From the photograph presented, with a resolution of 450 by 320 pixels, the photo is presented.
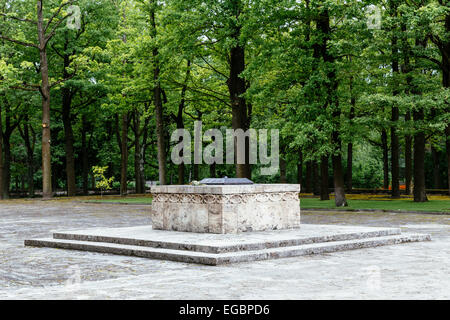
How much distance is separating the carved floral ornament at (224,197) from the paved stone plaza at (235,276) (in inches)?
108

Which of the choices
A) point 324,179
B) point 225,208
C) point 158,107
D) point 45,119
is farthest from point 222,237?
point 45,119

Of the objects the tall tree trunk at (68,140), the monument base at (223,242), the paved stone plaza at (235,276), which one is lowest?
the paved stone plaza at (235,276)

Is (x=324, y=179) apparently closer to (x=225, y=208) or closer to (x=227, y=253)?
(x=225, y=208)

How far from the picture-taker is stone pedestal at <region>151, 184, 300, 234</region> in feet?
42.8

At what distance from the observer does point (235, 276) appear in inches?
344

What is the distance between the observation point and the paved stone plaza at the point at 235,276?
728cm

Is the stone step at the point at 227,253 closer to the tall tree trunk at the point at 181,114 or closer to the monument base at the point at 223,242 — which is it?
the monument base at the point at 223,242

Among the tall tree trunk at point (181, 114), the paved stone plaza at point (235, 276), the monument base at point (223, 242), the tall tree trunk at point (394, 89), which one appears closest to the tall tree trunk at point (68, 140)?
the tall tree trunk at point (181, 114)

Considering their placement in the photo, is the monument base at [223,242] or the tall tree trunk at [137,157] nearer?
the monument base at [223,242]

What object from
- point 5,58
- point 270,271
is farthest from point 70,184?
point 270,271

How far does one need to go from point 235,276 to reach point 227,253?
1.87 meters
